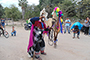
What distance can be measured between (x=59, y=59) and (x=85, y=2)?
12050 millimetres

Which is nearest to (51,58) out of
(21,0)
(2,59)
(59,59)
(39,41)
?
(59,59)

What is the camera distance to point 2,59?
11.4 feet

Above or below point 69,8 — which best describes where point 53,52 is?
below

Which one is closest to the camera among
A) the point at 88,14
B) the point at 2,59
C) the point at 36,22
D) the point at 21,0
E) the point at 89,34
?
the point at 36,22

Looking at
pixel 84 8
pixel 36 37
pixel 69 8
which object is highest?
pixel 69 8

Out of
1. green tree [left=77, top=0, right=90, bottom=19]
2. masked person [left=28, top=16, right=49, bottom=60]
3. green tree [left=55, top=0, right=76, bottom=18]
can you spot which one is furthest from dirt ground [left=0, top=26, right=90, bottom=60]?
green tree [left=55, top=0, right=76, bottom=18]

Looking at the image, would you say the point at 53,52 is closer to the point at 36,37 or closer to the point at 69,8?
the point at 36,37

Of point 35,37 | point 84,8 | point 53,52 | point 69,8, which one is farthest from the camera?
point 69,8

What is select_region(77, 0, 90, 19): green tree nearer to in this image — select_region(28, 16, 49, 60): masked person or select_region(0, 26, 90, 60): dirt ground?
select_region(0, 26, 90, 60): dirt ground

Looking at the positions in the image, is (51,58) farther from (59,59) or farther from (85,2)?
Result: (85,2)

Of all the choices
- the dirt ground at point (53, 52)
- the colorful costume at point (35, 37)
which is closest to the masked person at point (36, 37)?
the colorful costume at point (35, 37)

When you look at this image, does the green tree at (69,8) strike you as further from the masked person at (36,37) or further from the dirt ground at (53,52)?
the masked person at (36,37)

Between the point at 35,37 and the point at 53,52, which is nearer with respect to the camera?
the point at 35,37

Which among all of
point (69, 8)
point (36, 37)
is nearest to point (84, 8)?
point (69, 8)
